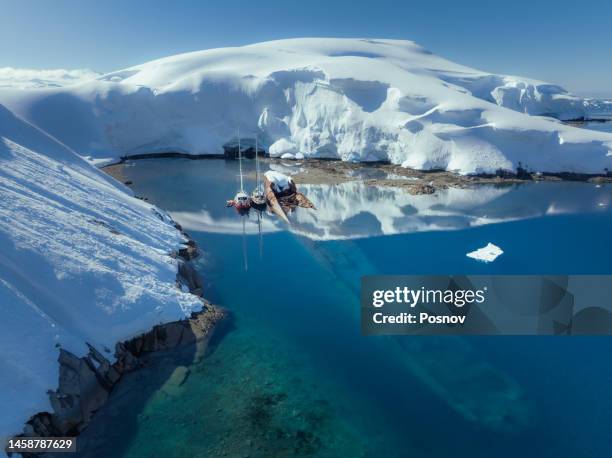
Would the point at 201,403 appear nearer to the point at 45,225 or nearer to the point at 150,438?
the point at 150,438

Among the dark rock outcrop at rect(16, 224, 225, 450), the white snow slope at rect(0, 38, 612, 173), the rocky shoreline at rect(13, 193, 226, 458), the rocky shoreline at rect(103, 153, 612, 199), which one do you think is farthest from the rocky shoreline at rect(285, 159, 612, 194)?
the dark rock outcrop at rect(16, 224, 225, 450)

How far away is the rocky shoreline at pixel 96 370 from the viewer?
796 cm

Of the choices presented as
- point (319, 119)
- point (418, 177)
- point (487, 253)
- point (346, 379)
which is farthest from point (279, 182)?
point (319, 119)

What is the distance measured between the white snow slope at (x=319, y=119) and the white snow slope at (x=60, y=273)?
92.9 feet

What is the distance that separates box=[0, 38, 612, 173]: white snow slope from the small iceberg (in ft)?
62.5

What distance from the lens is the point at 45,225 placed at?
39.1 feet

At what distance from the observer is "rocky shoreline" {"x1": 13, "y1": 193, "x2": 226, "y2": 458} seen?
26.1 feet

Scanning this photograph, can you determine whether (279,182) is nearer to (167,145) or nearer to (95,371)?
(95,371)

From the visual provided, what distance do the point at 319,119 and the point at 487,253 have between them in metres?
30.8

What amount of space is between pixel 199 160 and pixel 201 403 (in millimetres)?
38452

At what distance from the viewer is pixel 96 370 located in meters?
9.32

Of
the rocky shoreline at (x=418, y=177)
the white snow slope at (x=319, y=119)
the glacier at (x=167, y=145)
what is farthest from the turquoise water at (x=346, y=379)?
the white snow slope at (x=319, y=119)

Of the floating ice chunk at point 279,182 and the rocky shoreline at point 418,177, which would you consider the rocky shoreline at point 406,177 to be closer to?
the rocky shoreline at point 418,177

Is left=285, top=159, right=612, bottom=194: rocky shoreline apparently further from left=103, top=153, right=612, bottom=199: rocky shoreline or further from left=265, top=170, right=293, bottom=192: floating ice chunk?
left=265, top=170, right=293, bottom=192: floating ice chunk
